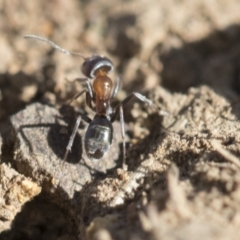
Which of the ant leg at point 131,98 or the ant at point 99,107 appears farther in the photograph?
the ant leg at point 131,98

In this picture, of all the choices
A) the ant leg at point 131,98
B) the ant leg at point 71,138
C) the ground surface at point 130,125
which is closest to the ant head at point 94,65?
the ground surface at point 130,125

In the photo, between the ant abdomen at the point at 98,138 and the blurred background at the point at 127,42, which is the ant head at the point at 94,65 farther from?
the ant abdomen at the point at 98,138

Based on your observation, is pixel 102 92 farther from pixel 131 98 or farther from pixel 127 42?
pixel 127 42

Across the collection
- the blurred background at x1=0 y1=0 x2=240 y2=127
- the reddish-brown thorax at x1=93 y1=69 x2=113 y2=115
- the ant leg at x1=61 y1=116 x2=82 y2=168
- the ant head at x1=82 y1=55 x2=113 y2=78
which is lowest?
the ant leg at x1=61 y1=116 x2=82 y2=168

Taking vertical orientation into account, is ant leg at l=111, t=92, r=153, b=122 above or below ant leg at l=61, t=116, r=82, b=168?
above

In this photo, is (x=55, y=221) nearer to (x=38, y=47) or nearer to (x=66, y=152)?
(x=66, y=152)

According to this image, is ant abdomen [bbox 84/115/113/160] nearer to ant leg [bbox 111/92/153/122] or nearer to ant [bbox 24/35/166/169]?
ant [bbox 24/35/166/169]

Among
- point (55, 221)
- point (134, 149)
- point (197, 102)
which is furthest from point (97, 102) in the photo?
point (55, 221)

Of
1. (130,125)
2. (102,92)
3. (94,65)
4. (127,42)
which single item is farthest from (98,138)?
(127,42)

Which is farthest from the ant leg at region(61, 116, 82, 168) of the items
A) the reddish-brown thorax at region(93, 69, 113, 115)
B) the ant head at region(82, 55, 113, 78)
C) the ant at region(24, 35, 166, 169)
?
the ant head at region(82, 55, 113, 78)
